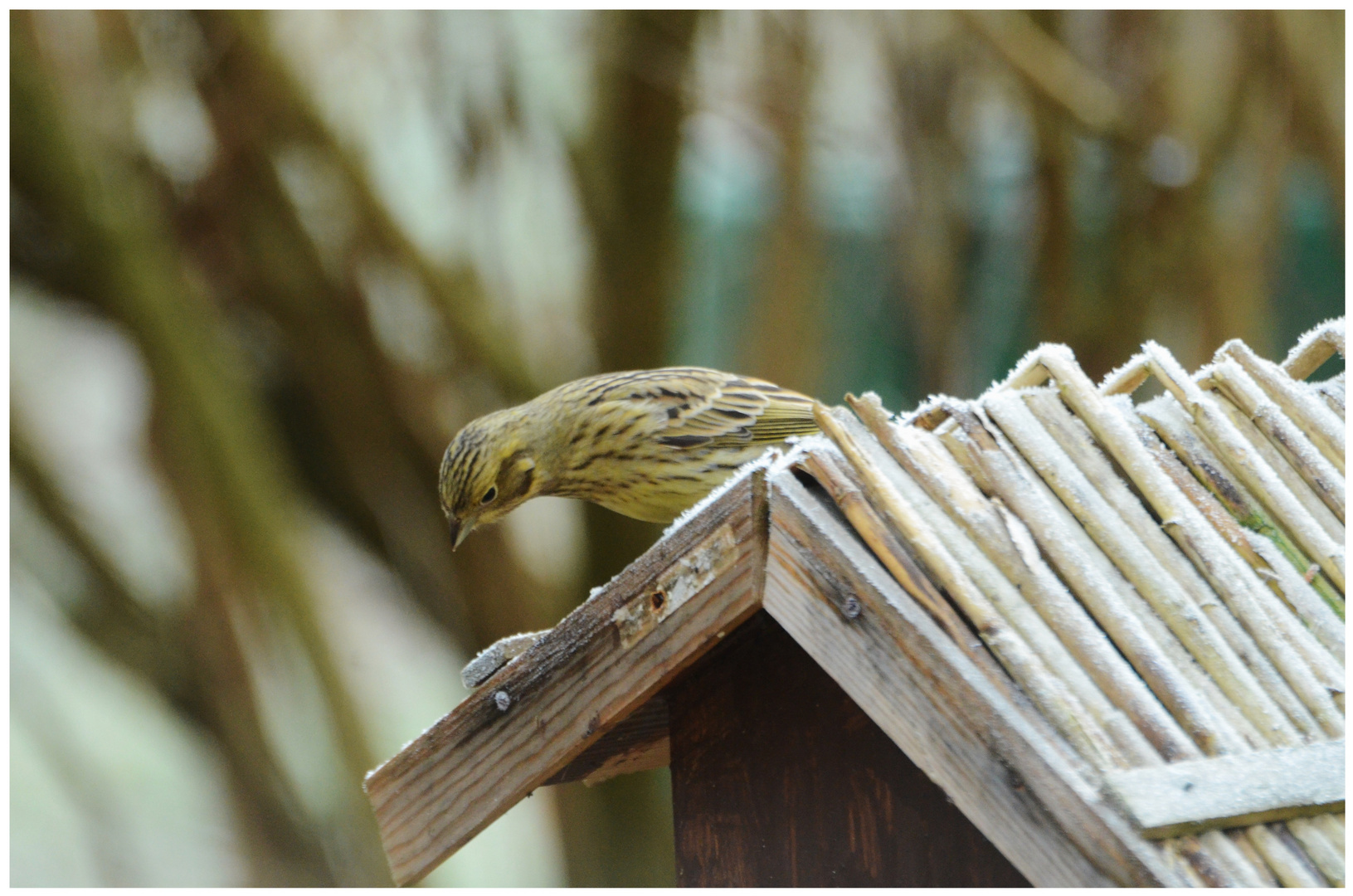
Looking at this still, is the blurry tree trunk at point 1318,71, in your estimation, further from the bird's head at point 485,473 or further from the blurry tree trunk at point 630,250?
the bird's head at point 485,473

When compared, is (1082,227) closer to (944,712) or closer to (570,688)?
(570,688)

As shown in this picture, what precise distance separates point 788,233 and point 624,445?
2.88 meters

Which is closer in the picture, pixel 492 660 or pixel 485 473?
pixel 492 660

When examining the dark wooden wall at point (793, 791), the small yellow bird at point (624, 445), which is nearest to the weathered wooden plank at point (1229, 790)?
the dark wooden wall at point (793, 791)

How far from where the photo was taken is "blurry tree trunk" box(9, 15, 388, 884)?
6.06 meters

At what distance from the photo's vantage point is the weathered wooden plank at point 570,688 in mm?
2061

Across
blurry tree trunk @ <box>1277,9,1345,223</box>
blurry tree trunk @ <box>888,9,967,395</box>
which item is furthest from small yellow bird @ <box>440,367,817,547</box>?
blurry tree trunk @ <box>1277,9,1345,223</box>

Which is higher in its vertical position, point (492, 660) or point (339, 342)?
point (339, 342)

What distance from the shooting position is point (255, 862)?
6.55 metres

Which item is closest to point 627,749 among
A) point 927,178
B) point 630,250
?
point 630,250

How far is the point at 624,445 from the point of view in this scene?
479 centimetres

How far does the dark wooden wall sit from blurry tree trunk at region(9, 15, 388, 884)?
13.3 feet

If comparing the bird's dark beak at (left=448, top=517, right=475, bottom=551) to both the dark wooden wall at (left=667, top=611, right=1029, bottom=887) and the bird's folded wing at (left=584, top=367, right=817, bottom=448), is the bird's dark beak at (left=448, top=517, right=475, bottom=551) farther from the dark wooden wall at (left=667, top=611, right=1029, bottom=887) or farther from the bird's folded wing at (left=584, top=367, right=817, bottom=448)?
the dark wooden wall at (left=667, top=611, right=1029, bottom=887)

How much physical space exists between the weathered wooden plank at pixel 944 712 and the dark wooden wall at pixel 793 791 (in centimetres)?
49
